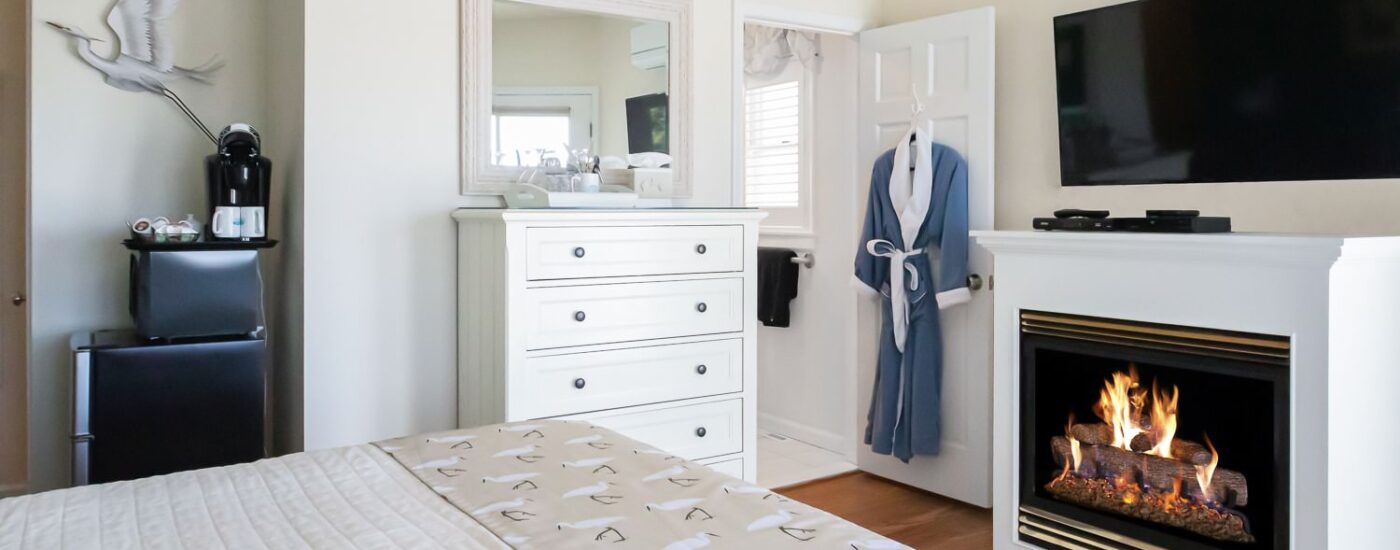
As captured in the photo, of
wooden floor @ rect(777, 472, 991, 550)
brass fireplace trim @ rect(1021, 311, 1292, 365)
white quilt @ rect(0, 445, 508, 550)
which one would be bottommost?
wooden floor @ rect(777, 472, 991, 550)

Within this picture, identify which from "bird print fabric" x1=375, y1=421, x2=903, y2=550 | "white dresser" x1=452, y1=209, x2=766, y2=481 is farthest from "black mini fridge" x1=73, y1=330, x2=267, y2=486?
"bird print fabric" x1=375, y1=421, x2=903, y2=550

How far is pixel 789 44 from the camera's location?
459cm

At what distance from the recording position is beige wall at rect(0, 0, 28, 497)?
10.8 ft

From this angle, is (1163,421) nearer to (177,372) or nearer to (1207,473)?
(1207,473)

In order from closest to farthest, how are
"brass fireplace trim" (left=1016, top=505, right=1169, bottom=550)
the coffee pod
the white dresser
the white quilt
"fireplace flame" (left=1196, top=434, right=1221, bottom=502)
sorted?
the white quilt
"fireplace flame" (left=1196, top=434, right=1221, bottom=502)
"brass fireplace trim" (left=1016, top=505, right=1169, bottom=550)
the coffee pod
the white dresser

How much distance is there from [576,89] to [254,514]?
90.8 inches

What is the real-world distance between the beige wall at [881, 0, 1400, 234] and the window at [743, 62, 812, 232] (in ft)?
2.69

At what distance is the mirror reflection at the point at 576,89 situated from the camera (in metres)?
3.26

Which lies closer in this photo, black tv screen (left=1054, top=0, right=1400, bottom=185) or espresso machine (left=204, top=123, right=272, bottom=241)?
black tv screen (left=1054, top=0, right=1400, bottom=185)

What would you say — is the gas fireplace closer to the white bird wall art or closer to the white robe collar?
the white robe collar

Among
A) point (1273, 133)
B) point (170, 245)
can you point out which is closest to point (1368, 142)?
point (1273, 133)

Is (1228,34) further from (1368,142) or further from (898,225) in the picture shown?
(898,225)

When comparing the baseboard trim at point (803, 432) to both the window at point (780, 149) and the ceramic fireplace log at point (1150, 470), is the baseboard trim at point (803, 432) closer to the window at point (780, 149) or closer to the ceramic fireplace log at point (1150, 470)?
the window at point (780, 149)

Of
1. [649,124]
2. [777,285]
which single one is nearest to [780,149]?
[777,285]
